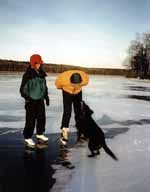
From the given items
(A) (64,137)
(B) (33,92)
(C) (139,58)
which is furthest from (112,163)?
(C) (139,58)

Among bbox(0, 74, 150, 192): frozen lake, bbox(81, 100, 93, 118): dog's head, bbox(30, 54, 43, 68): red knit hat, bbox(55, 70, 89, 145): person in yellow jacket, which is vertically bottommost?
bbox(0, 74, 150, 192): frozen lake

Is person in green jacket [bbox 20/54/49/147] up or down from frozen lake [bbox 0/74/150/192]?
up

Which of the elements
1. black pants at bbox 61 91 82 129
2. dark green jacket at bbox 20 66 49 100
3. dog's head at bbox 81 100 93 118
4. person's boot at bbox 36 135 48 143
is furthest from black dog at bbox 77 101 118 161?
dark green jacket at bbox 20 66 49 100

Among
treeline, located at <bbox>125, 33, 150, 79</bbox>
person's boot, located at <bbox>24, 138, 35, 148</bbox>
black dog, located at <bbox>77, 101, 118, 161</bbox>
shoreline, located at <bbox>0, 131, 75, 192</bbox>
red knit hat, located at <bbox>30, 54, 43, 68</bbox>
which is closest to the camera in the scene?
shoreline, located at <bbox>0, 131, 75, 192</bbox>

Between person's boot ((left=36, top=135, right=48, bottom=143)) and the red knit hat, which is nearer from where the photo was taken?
the red knit hat

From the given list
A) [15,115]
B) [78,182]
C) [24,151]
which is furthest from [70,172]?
[15,115]

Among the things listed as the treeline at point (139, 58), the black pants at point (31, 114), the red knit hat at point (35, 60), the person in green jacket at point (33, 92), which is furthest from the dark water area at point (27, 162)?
the treeline at point (139, 58)

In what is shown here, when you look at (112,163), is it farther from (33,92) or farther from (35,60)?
(35,60)

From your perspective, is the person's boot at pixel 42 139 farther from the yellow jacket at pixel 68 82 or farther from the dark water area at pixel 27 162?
the yellow jacket at pixel 68 82

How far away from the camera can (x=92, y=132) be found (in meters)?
6.96

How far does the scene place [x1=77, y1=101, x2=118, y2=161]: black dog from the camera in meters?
6.70

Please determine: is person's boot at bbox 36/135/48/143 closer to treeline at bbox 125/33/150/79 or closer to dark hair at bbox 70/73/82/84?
dark hair at bbox 70/73/82/84

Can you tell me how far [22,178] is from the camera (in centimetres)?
516

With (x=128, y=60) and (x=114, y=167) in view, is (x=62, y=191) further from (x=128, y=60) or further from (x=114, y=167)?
A: (x=128, y=60)
